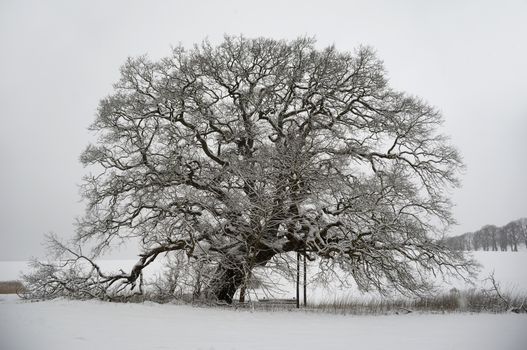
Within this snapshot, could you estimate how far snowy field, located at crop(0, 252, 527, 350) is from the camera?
6.10m

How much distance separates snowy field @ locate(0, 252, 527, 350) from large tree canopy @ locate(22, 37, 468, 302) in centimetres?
214

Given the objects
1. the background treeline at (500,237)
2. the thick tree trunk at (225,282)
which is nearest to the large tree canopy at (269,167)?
the thick tree trunk at (225,282)

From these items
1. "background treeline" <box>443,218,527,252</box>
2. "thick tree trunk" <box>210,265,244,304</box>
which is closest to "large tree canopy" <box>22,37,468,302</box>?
"thick tree trunk" <box>210,265,244,304</box>

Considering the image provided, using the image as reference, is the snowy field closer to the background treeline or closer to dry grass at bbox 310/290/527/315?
dry grass at bbox 310/290/527/315

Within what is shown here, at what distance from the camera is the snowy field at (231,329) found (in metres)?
6.10

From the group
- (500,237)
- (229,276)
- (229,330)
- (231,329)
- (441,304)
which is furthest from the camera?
(500,237)

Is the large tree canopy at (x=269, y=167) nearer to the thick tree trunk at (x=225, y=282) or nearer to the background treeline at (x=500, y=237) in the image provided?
the thick tree trunk at (x=225, y=282)

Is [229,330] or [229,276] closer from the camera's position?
[229,330]

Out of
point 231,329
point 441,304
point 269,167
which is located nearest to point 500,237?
point 441,304

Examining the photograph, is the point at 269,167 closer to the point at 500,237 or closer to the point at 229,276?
the point at 229,276

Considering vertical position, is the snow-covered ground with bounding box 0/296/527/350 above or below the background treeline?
below

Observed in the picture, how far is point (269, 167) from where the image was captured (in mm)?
11938

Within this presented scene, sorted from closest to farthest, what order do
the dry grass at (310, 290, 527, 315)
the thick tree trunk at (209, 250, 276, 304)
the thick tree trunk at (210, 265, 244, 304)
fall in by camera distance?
the thick tree trunk at (209, 250, 276, 304)
the thick tree trunk at (210, 265, 244, 304)
the dry grass at (310, 290, 527, 315)

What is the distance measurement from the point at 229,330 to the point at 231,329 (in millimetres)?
131
